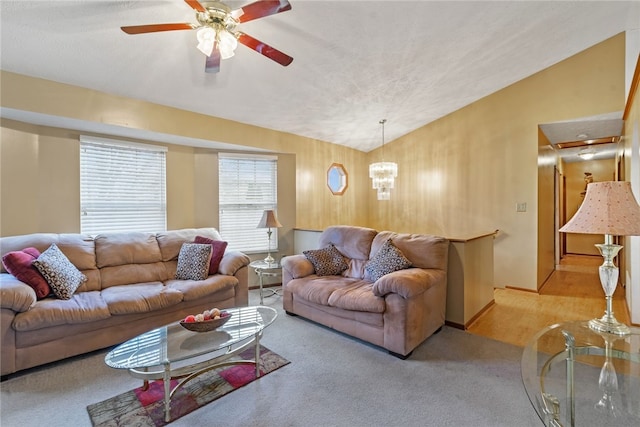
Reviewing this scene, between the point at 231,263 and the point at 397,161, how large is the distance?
397cm

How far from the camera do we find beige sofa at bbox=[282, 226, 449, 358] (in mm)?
2438

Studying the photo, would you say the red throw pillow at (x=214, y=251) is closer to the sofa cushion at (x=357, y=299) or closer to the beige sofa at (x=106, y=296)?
the beige sofa at (x=106, y=296)

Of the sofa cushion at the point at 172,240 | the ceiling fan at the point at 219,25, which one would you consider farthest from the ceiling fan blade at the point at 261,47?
the sofa cushion at the point at 172,240

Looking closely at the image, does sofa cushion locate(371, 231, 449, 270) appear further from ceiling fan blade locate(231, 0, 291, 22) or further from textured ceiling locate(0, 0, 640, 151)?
ceiling fan blade locate(231, 0, 291, 22)

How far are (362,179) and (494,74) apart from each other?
2992 millimetres

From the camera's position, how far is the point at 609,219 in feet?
5.43

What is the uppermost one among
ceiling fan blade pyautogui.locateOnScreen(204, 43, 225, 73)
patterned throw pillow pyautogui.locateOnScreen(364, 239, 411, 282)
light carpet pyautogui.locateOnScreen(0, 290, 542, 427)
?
ceiling fan blade pyautogui.locateOnScreen(204, 43, 225, 73)

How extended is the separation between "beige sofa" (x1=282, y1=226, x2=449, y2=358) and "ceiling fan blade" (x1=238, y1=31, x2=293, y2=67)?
1.92 meters

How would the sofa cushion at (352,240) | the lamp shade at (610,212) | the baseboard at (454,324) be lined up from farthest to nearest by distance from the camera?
1. the sofa cushion at (352,240)
2. the baseboard at (454,324)
3. the lamp shade at (610,212)

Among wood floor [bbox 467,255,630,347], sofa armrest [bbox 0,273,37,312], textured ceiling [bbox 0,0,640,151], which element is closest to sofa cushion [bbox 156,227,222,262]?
sofa armrest [bbox 0,273,37,312]

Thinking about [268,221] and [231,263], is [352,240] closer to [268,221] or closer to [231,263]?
[268,221]

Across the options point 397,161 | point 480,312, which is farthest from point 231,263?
point 397,161

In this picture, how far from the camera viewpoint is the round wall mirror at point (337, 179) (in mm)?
5630

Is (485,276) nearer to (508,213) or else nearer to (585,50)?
(508,213)
